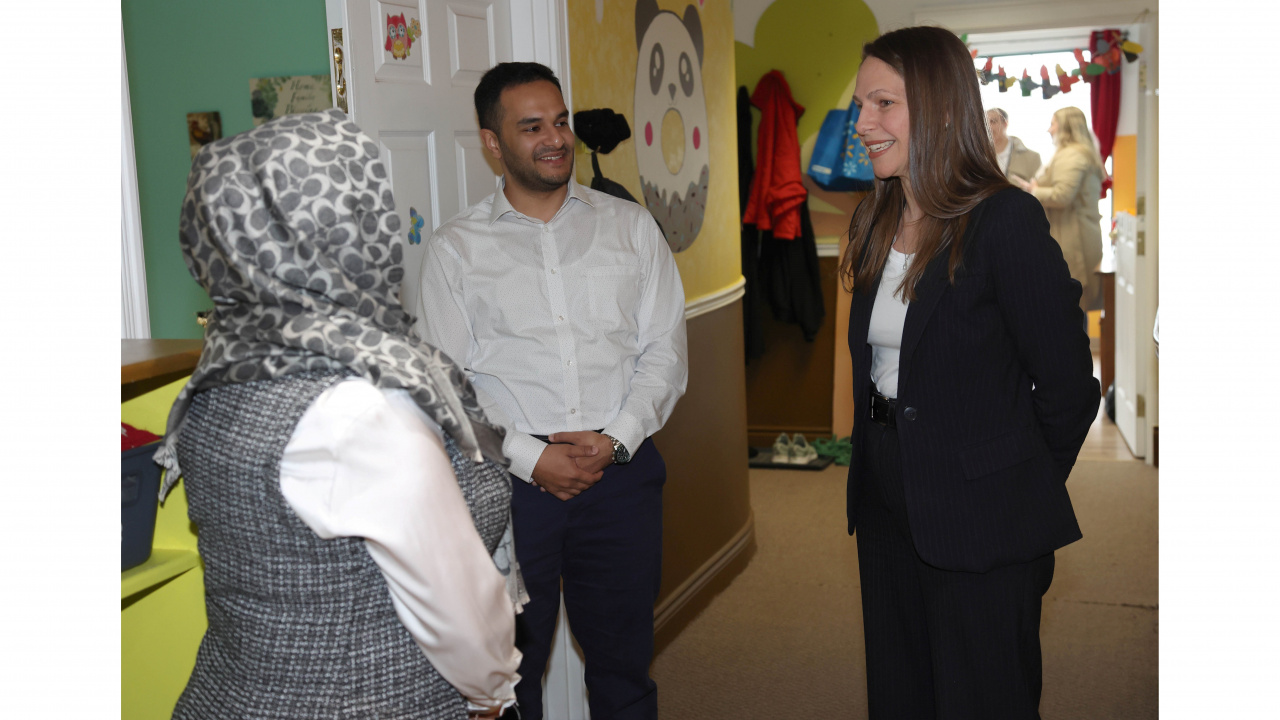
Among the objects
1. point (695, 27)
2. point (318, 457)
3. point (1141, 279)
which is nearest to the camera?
point (318, 457)

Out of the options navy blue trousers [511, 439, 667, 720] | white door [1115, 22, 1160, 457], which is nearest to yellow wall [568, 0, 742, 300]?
navy blue trousers [511, 439, 667, 720]

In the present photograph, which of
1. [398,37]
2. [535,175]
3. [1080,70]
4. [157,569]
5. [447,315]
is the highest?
[1080,70]

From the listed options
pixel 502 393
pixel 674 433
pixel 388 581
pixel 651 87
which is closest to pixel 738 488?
pixel 674 433

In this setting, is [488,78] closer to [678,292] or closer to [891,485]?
[678,292]

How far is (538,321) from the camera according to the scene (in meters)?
2.17

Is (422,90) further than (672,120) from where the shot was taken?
No

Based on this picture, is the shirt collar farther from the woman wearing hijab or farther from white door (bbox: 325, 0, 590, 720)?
the woman wearing hijab

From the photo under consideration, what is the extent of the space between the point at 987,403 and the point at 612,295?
898 millimetres

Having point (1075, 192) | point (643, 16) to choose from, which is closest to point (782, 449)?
point (1075, 192)

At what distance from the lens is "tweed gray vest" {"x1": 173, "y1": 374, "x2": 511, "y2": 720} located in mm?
1122

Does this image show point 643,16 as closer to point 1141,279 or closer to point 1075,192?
point 1141,279

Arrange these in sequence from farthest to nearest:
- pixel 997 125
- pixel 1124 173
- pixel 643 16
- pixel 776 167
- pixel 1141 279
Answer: pixel 1124 173, pixel 776 167, pixel 1141 279, pixel 997 125, pixel 643 16

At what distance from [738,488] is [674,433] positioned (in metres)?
0.73
